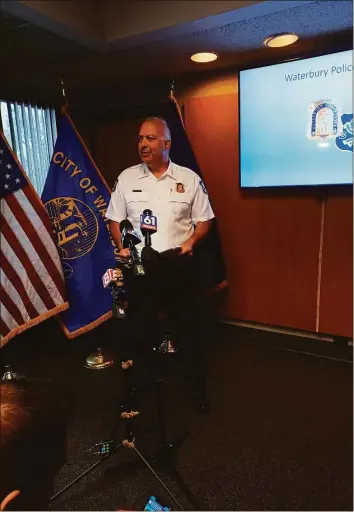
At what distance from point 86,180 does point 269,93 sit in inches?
41.3

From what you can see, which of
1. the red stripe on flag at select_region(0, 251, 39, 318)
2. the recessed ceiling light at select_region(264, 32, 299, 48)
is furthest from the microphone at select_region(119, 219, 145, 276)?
the recessed ceiling light at select_region(264, 32, 299, 48)

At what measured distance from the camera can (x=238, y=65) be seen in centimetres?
182

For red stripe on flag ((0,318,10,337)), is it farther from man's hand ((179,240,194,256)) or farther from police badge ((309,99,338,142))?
police badge ((309,99,338,142))

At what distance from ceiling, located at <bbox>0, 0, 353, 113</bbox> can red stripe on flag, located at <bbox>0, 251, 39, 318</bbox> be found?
37cm

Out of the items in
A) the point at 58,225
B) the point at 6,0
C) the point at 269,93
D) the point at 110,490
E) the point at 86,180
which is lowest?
the point at 110,490

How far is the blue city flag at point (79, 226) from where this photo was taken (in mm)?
903

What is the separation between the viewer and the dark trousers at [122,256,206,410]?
36.5 inches

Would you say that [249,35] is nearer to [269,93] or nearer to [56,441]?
[269,93]

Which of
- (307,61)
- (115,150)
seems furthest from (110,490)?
(307,61)

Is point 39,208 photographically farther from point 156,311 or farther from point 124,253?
point 156,311

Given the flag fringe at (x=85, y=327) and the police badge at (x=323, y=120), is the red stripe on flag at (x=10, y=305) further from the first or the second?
the police badge at (x=323, y=120)

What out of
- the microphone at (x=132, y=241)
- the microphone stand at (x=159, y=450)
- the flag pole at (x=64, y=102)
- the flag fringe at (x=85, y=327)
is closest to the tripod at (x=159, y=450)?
the microphone stand at (x=159, y=450)

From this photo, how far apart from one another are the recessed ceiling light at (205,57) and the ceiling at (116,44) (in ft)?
0.19

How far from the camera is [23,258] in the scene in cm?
67
